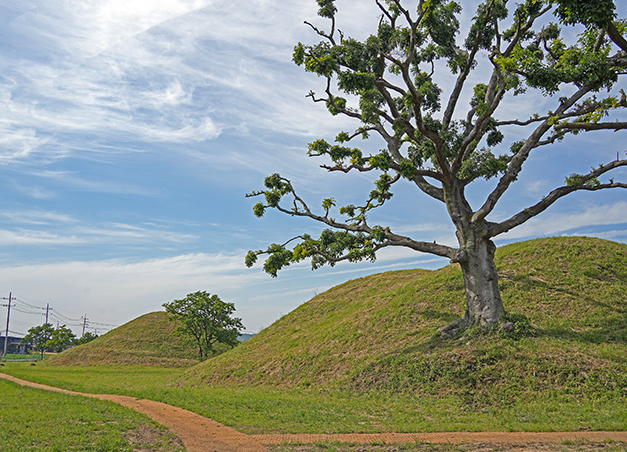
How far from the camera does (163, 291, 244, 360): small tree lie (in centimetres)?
5128

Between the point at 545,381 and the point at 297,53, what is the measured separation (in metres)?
17.0

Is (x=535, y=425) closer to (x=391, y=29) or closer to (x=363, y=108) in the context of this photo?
(x=363, y=108)

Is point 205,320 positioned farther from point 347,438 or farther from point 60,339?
point 60,339

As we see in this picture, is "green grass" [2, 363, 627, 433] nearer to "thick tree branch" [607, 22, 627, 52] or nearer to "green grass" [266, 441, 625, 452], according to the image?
"green grass" [266, 441, 625, 452]

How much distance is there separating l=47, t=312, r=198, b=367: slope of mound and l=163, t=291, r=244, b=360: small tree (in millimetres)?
2261

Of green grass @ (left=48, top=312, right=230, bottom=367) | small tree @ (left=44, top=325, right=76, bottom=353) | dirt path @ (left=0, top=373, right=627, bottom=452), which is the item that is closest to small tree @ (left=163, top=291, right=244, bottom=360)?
green grass @ (left=48, top=312, right=230, bottom=367)

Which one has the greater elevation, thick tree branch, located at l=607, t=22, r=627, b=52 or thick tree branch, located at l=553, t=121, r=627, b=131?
thick tree branch, located at l=607, t=22, r=627, b=52

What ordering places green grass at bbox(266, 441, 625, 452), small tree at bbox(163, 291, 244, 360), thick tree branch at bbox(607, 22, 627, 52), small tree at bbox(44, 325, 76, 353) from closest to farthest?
green grass at bbox(266, 441, 625, 452), thick tree branch at bbox(607, 22, 627, 52), small tree at bbox(163, 291, 244, 360), small tree at bbox(44, 325, 76, 353)

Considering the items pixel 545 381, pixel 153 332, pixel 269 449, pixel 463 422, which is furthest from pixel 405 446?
pixel 153 332

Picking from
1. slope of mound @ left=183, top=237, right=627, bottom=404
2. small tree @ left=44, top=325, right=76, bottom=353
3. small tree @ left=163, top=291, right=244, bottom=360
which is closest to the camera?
slope of mound @ left=183, top=237, right=627, bottom=404

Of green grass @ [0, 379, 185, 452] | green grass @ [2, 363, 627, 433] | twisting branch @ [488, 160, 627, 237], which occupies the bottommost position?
green grass @ [2, 363, 627, 433]

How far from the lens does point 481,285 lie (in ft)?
63.6

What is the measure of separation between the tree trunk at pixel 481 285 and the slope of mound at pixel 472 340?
2.59 feet

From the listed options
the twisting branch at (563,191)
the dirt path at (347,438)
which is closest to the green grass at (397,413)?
the dirt path at (347,438)
